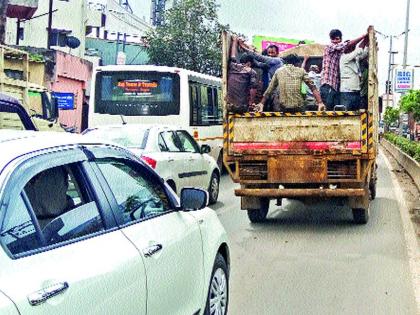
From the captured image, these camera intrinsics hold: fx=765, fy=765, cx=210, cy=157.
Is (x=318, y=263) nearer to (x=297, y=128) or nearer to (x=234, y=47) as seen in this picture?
(x=297, y=128)

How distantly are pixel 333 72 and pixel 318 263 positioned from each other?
395 cm

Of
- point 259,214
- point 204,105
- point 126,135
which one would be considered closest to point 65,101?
point 204,105

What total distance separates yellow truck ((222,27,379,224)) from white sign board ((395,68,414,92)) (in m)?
52.9

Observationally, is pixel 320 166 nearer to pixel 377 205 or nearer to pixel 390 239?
pixel 390 239

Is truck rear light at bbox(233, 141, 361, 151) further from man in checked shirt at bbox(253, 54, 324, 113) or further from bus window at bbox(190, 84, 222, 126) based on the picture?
bus window at bbox(190, 84, 222, 126)

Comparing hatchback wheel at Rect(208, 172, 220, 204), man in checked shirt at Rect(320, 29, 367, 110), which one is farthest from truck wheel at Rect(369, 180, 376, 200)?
hatchback wheel at Rect(208, 172, 220, 204)

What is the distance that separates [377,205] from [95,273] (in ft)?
36.3

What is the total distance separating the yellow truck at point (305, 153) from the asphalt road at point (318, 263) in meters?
0.53

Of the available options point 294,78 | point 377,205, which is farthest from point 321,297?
point 377,205

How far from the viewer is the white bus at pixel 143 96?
17906 mm

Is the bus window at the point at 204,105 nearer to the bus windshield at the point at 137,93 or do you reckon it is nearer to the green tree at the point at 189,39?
the bus windshield at the point at 137,93

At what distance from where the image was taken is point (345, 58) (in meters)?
11.2

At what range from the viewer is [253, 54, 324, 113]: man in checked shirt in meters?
10.9

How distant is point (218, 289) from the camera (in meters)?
5.28
